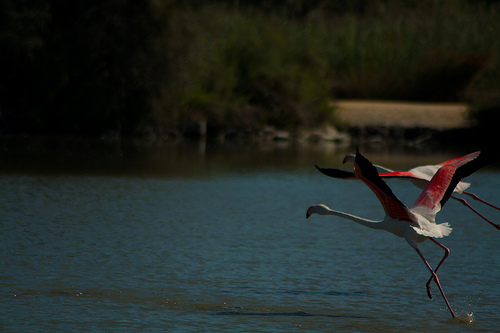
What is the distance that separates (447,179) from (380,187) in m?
0.88

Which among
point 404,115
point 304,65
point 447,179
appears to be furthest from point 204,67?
point 447,179

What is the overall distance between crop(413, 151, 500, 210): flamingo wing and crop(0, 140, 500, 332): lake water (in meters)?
0.87

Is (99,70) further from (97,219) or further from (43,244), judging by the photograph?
(43,244)

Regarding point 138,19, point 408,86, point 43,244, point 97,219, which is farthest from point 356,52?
point 43,244

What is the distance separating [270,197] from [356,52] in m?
15.1

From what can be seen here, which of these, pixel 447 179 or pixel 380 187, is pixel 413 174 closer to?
pixel 447 179

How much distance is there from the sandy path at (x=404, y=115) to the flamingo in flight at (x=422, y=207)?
18279mm

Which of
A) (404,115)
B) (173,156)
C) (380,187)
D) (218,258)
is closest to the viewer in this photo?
(380,187)

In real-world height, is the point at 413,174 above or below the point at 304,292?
above

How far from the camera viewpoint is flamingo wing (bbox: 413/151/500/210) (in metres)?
7.53

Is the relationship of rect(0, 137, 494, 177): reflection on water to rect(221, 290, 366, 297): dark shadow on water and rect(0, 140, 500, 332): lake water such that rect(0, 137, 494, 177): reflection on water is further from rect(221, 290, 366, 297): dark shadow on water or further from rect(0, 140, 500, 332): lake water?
rect(221, 290, 366, 297): dark shadow on water

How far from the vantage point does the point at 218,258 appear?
30.1ft

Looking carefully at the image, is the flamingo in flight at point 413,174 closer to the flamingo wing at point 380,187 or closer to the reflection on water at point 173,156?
the flamingo wing at point 380,187

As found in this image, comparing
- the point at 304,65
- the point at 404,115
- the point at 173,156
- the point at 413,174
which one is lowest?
the point at 173,156
